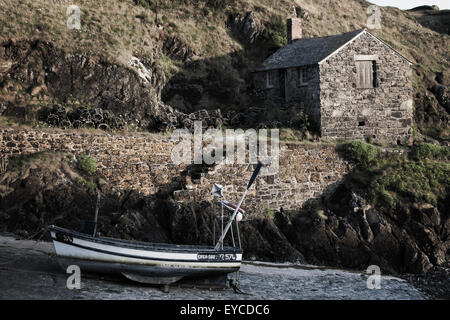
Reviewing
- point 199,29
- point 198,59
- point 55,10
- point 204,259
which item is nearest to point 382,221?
point 204,259

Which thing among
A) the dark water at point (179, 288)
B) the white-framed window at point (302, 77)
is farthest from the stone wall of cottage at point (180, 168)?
the white-framed window at point (302, 77)

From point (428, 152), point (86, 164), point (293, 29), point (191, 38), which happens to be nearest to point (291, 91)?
point (293, 29)

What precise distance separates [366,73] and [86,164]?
17.0m

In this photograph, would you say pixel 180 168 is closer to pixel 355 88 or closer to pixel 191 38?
pixel 355 88

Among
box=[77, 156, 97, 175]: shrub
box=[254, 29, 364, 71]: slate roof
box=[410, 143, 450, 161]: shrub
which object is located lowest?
box=[77, 156, 97, 175]: shrub

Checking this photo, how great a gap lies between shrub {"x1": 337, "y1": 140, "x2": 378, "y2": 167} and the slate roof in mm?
5228

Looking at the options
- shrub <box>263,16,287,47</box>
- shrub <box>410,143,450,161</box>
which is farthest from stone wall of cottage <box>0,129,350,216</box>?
shrub <box>263,16,287,47</box>

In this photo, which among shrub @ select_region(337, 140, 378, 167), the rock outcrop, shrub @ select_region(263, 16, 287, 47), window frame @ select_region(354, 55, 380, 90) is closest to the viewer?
the rock outcrop

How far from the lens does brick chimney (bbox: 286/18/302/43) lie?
40.1 metres

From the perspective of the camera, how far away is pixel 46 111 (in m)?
28.7

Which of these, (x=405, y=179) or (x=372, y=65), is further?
(x=372, y=65)

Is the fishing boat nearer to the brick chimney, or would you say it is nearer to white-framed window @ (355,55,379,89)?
white-framed window @ (355,55,379,89)

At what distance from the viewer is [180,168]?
29516 mm

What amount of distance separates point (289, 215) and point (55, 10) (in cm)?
1736
